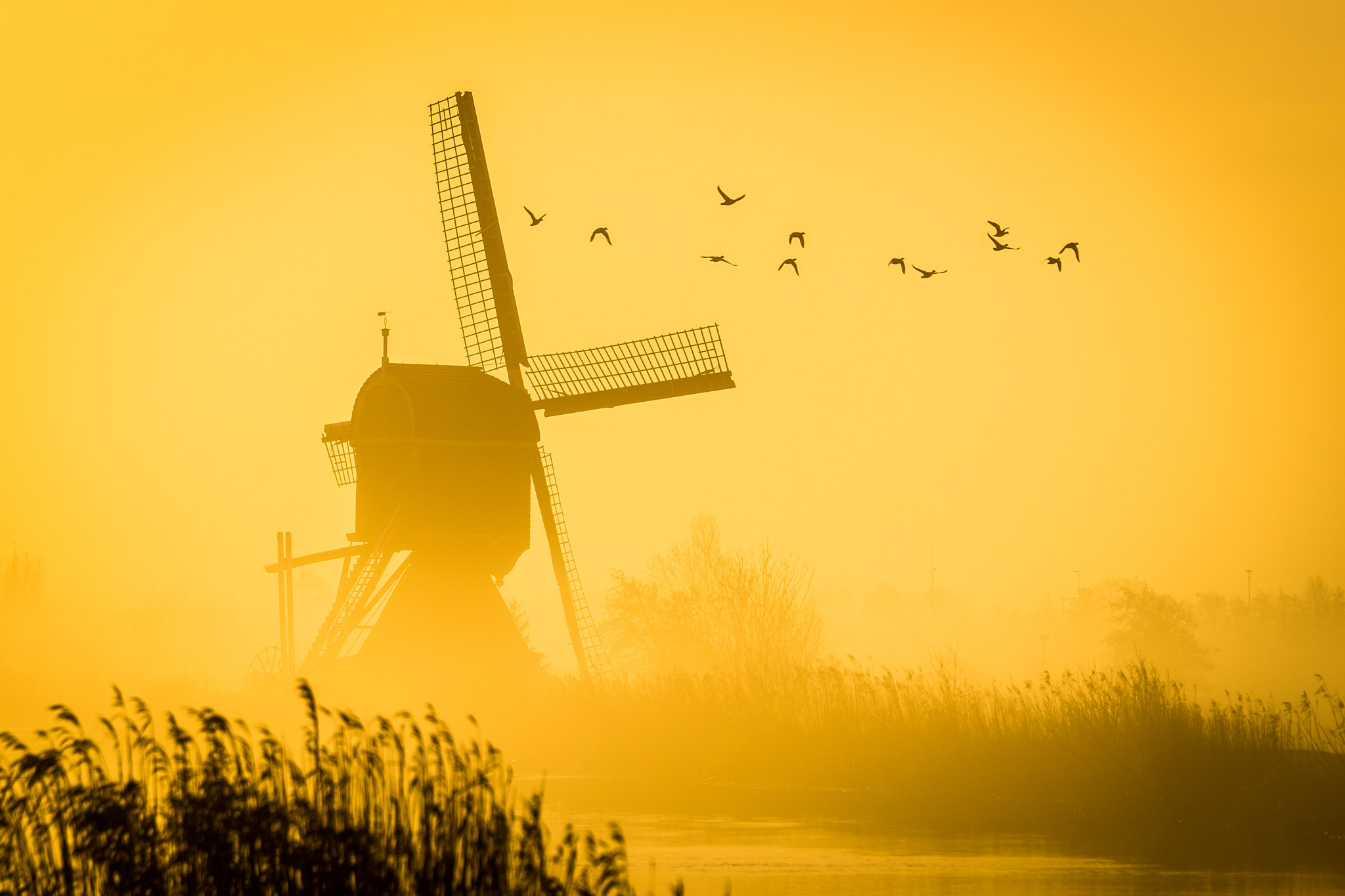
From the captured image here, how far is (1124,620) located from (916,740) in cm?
5833

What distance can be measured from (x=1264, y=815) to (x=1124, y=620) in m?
61.3

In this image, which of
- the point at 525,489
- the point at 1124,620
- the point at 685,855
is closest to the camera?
the point at 685,855

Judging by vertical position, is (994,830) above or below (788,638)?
below

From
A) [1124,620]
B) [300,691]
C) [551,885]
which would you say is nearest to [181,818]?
[300,691]

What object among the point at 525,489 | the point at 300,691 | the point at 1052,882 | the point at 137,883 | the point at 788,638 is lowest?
the point at 1052,882

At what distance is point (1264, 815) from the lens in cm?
2158

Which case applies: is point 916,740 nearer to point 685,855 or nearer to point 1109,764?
point 1109,764

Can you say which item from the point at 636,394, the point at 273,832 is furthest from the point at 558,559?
the point at 273,832

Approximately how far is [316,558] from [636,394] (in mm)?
8160

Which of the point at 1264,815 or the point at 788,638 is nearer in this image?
the point at 1264,815

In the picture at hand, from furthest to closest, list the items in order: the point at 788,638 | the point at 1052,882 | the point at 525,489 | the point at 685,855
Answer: the point at 788,638, the point at 525,489, the point at 685,855, the point at 1052,882

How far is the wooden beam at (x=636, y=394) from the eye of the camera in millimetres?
31719

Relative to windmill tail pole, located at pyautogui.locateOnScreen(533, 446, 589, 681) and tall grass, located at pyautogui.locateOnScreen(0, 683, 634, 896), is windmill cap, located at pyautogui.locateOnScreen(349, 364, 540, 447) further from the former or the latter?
tall grass, located at pyautogui.locateOnScreen(0, 683, 634, 896)

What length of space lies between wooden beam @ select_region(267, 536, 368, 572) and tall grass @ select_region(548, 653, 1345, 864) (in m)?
5.80
